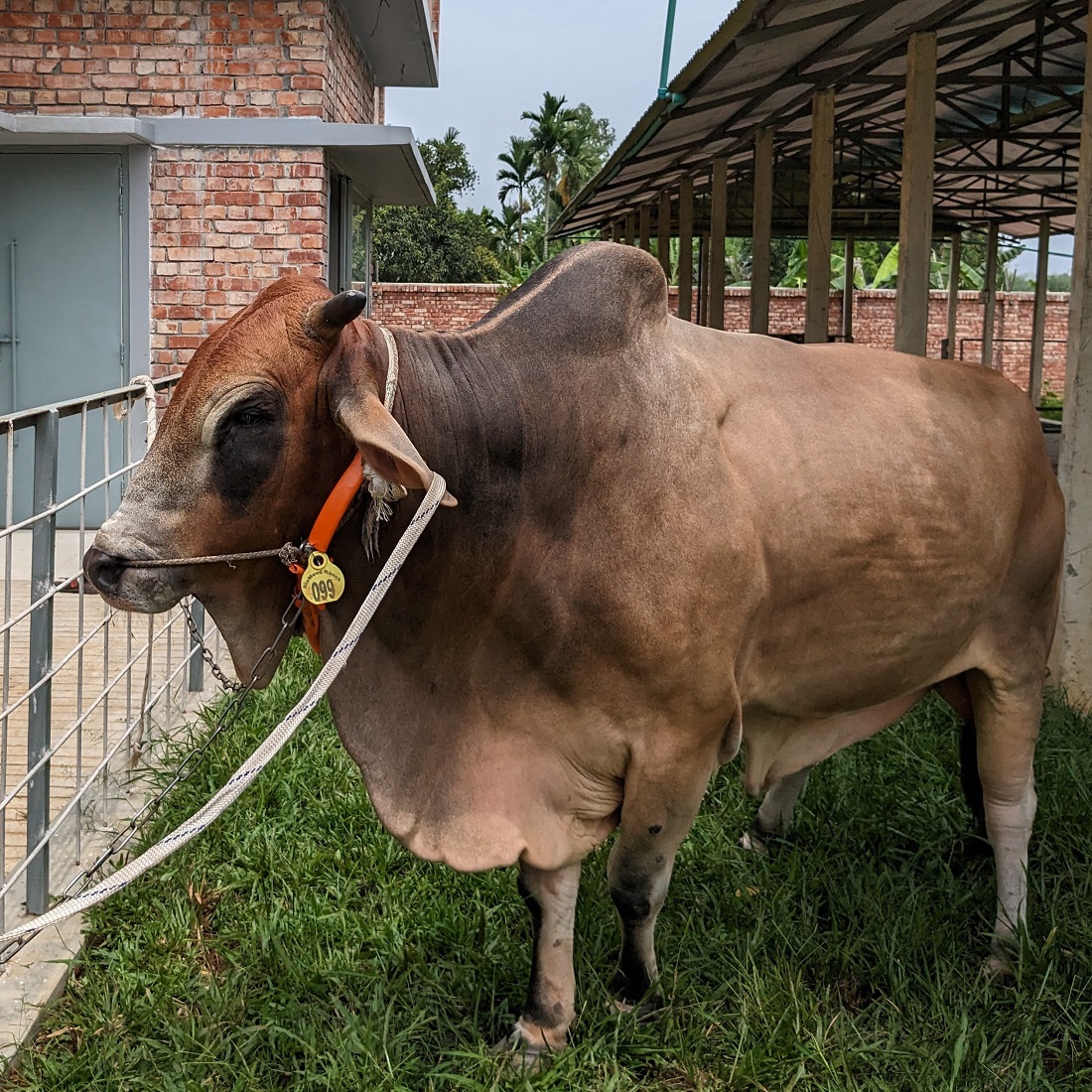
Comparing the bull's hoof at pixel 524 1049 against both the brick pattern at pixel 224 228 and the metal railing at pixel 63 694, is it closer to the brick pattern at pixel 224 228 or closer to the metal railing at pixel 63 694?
the metal railing at pixel 63 694

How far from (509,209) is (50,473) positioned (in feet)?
128

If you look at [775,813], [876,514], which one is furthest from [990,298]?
[876,514]

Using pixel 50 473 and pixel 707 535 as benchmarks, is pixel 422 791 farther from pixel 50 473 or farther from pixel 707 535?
pixel 50 473

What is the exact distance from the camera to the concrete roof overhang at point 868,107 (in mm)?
6879

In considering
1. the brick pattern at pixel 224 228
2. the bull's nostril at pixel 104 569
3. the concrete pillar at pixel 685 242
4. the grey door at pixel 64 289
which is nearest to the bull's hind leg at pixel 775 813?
the bull's nostril at pixel 104 569

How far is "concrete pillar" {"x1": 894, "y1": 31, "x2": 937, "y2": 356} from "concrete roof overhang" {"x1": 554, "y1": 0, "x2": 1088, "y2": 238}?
0.22m

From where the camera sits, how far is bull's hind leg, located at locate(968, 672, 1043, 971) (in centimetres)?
362

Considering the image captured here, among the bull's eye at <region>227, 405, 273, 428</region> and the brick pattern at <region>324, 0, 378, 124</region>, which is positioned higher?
the brick pattern at <region>324, 0, 378, 124</region>

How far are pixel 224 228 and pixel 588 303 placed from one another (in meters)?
6.12

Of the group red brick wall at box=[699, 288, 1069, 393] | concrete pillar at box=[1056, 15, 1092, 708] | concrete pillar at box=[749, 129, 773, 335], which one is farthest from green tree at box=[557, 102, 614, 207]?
concrete pillar at box=[1056, 15, 1092, 708]

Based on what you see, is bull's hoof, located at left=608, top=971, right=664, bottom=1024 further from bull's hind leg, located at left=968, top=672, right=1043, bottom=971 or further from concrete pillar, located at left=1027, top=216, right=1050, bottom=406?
concrete pillar, located at left=1027, top=216, right=1050, bottom=406

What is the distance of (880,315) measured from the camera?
2584cm

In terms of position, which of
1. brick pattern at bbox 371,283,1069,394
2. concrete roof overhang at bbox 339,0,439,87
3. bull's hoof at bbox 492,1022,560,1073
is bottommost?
bull's hoof at bbox 492,1022,560,1073

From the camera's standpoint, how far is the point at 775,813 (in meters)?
4.16
